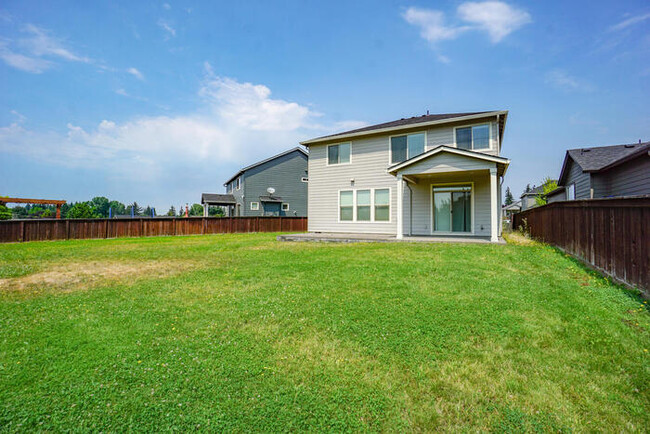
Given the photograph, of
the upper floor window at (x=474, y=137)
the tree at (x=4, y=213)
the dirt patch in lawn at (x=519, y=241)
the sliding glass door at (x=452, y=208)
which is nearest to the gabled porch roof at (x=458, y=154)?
the upper floor window at (x=474, y=137)

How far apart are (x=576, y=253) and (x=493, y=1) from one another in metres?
8.12

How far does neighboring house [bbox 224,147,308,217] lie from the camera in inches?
1058

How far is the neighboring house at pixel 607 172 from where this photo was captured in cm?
985

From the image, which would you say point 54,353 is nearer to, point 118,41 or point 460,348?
point 460,348

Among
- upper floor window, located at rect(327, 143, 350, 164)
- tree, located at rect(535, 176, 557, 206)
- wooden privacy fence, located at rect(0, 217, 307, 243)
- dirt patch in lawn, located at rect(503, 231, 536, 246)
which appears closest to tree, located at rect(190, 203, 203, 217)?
wooden privacy fence, located at rect(0, 217, 307, 243)

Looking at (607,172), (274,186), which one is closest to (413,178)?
(607,172)

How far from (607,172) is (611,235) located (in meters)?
10.7

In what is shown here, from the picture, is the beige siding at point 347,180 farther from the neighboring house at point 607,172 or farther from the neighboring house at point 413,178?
the neighboring house at point 607,172

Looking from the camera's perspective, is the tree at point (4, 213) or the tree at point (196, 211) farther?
the tree at point (196, 211)

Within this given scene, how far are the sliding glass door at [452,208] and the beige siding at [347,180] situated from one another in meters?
1.85

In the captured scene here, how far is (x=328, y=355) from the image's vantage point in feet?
8.88

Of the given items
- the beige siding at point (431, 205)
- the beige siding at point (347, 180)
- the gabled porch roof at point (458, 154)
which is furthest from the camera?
the beige siding at point (347, 180)

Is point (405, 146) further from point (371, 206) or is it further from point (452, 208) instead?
point (452, 208)

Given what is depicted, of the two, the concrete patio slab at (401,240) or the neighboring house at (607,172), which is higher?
the neighboring house at (607,172)
